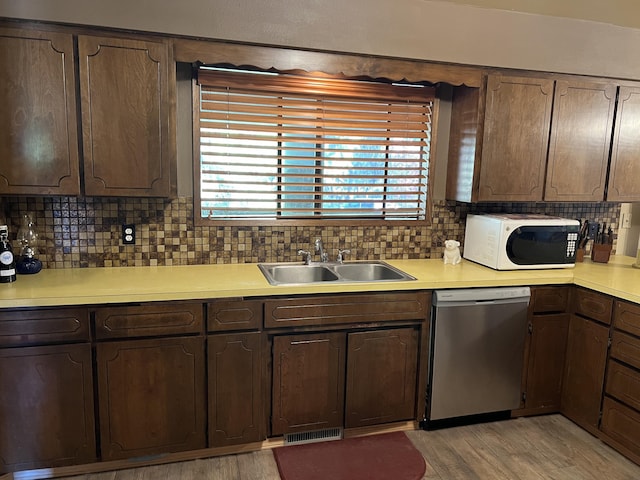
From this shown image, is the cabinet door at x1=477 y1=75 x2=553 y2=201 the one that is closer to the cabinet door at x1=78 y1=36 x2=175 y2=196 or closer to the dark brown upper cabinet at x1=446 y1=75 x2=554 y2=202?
the dark brown upper cabinet at x1=446 y1=75 x2=554 y2=202

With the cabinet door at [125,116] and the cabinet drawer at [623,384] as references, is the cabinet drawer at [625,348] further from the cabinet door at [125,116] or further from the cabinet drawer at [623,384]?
the cabinet door at [125,116]

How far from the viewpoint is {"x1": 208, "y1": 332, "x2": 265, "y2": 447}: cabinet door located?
2303 mm

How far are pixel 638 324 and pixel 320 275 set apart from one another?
1.70 meters

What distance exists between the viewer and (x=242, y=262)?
9.34 ft

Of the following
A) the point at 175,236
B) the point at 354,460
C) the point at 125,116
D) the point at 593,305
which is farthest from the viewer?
the point at 175,236

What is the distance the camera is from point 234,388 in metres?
2.35

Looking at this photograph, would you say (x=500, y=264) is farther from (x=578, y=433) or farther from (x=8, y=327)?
(x=8, y=327)

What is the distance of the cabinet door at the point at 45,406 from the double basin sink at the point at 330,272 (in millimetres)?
1079

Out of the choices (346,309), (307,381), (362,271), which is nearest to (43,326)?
(307,381)

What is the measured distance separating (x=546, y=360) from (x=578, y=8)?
6.69 ft

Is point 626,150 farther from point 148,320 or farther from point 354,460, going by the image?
point 148,320

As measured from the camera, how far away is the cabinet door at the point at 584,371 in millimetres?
2590

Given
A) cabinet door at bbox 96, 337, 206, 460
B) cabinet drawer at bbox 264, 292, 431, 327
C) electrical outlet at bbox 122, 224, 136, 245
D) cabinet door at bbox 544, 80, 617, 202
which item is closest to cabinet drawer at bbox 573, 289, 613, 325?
cabinet door at bbox 544, 80, 617, 202

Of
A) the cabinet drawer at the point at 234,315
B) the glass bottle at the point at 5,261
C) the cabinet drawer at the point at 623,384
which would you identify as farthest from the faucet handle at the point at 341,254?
the glass bottle at the point at 5,261
